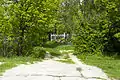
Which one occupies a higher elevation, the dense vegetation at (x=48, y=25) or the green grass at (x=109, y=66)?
the dense vegetation at (x=48, y=25)

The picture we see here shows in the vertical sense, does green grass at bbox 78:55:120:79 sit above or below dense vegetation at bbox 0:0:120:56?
below

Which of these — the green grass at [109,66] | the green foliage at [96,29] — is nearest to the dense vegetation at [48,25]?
the green foliage at [96,29]

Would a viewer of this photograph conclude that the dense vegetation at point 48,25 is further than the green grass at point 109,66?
Yes

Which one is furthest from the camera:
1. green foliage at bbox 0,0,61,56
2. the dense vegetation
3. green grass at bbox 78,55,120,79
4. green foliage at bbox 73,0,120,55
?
green foliage at bbox 73,0,120,55

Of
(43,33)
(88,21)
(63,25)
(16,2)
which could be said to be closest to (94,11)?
(88,21)

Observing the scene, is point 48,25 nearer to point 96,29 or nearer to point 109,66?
point 96,29

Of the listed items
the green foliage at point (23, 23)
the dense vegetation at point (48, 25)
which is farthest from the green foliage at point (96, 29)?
the green foliage at point (23, 23)

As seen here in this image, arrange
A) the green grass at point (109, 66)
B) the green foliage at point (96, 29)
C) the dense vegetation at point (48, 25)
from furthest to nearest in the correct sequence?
the green foliage at point (96, 29), the dense vegetation at point (48, 25), the green grass at point (109, 66)

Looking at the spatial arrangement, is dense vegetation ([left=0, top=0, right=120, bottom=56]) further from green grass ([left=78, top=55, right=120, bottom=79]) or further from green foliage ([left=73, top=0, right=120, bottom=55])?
green grass ([left=78, top=55, right=120, bottom=79])

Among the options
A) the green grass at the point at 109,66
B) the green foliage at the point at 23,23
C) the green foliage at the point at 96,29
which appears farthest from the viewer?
the green foliage at the point at 96,29

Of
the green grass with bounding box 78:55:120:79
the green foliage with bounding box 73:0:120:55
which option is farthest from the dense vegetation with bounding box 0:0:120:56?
the green grass with bounding box 78:55:120:79

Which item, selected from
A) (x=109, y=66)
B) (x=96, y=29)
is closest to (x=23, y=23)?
(x=96, y=29)

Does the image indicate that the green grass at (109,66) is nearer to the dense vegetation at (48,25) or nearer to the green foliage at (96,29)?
the dense vegetation at (48,25)

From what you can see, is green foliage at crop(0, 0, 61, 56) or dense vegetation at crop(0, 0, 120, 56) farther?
dense vegetation at crop(0, 0, 120, 56)
